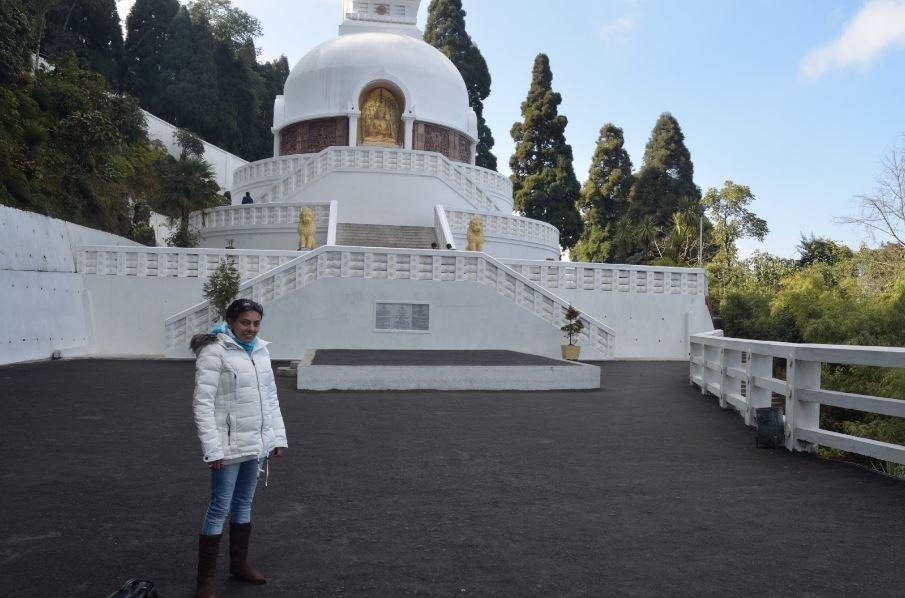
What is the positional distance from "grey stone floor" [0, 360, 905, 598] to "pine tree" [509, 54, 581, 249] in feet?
129

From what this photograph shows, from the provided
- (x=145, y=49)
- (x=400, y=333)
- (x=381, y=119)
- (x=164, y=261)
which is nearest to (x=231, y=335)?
(x=400, y=333)

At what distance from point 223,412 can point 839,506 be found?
15.4 feet

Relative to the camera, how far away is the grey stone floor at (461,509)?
13.4 feet

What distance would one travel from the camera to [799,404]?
7.57m

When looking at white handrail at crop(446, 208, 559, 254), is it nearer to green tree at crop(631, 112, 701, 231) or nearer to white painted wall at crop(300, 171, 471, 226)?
white painted wall at crop(300, 171, 471, 226)

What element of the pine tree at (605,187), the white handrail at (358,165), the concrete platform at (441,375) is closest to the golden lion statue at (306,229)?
the white handrail at (358,165)

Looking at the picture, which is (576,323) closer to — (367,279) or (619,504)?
(367,279)

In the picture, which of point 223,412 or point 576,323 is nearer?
point 223,412

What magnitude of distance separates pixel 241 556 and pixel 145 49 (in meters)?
56.1

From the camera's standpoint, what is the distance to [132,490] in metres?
5.87

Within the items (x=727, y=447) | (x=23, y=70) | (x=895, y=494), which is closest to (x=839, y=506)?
(x=895, y=494)

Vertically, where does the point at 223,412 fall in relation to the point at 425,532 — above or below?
above

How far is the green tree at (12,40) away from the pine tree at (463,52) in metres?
33.4

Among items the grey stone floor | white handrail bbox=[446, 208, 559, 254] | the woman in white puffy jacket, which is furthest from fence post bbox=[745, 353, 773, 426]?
white handrail bbox=[446, 208, 559, 254]
